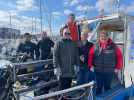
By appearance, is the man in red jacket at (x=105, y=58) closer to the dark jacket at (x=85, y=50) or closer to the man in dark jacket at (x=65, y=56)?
the dark jacket at (x=85, y=50)

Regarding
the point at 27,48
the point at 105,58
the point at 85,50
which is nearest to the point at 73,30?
the point at 85,50

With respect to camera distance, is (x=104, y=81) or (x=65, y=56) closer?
(x=65, y=56)

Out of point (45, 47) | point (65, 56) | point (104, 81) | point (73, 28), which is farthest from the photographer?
point (45, 47)

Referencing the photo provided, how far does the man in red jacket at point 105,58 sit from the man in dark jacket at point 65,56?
16.4 inches

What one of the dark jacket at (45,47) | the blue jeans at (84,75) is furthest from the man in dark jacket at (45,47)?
the blue jeans at (84,75)

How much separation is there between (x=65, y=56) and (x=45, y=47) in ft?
9.39

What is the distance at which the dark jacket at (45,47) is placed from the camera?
7.52 metres

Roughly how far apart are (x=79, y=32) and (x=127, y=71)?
131 centimetres

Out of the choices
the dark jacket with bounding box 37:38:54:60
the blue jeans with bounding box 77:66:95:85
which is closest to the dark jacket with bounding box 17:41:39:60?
the dark jacket with bounding box 37:38:54:60

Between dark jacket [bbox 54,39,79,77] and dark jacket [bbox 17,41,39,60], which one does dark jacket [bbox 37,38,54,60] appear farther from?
dark jacket [bbox 54,39,79,77]

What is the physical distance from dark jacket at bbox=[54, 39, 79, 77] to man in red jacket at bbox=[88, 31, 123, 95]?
425 millimetres

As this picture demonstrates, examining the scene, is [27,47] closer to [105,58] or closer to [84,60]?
[84,60]

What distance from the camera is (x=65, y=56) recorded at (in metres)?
4.84

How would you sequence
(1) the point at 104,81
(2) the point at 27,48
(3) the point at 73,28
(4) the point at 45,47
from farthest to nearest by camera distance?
(4) the point at 45,47
(2) the point at 27,48
(3) the point at 73,28
(1) the point at 104,81
